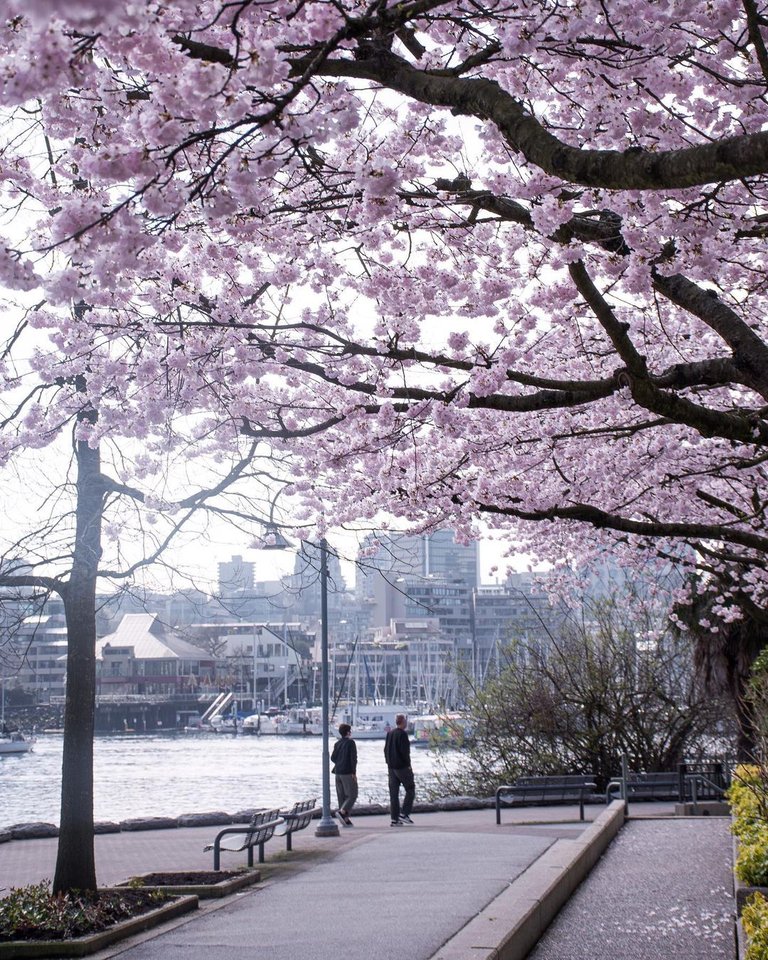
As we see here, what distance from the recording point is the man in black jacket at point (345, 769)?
17.6 metres

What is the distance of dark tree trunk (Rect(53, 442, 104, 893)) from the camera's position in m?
10.3

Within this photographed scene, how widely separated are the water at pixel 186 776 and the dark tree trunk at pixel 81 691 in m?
15.3

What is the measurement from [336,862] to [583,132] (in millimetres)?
9148

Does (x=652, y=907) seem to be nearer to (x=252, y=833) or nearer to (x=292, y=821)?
(x=252, y=833)

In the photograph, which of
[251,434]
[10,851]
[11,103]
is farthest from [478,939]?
[10,851]

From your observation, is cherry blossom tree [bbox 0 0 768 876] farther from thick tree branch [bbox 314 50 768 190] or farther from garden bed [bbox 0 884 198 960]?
garden bed [bbox 0 884 198 960]

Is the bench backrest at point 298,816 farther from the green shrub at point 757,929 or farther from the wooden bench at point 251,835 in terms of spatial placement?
the green shrub at point 757,929

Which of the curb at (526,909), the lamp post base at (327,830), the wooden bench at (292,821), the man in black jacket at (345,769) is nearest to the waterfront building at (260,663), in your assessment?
the man in black jacket at (345,769)

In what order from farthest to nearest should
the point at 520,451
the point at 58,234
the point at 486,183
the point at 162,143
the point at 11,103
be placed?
the point at 520,451
the point at 486,183
the point at 58,234
the point at 162,143
the point at 11,103

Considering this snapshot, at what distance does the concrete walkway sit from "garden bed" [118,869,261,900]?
0.72 ft

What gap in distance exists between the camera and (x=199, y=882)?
37.2 feet

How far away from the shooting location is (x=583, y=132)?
6527mm

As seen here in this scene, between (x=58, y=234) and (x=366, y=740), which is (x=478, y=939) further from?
(x=366, y=740)

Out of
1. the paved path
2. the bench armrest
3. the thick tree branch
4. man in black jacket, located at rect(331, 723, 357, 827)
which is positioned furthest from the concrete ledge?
the thick tree branch
